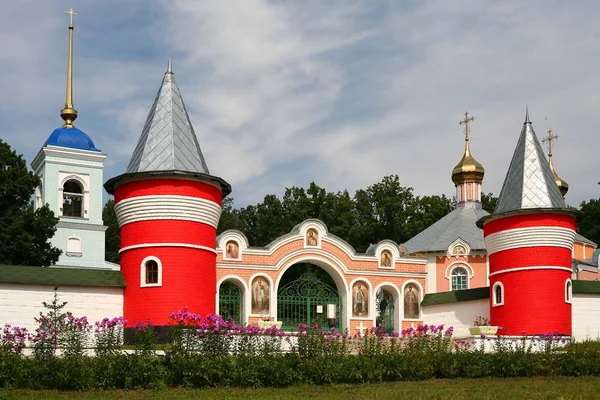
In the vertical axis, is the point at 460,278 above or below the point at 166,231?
below

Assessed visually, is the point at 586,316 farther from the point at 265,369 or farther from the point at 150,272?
the point at 265,369

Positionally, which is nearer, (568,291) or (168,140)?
(168,140)

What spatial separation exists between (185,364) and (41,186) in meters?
19.6

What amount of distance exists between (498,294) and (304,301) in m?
6.27

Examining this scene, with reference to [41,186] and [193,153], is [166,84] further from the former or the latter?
[41,186]

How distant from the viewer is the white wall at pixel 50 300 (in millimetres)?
17484

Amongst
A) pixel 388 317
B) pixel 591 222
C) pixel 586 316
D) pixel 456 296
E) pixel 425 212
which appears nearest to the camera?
pixel 586 316

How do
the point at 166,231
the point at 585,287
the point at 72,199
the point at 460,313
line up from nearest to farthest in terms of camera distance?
the point at 166,231 → the point at 585,287 → the point at 460,313 → the point at 72,199

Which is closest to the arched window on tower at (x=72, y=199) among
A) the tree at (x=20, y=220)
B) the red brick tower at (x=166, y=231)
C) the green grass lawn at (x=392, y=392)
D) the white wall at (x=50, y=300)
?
the tree at (x=20, y=220)

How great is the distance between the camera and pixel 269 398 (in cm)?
1237

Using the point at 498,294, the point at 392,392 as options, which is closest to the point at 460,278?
the point at 498,294

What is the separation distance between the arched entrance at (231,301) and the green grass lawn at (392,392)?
11.8 meters

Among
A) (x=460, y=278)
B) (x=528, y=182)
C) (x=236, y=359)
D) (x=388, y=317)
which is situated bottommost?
(x=236, y=359)

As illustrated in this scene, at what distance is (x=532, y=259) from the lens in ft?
Answer: 69.7
